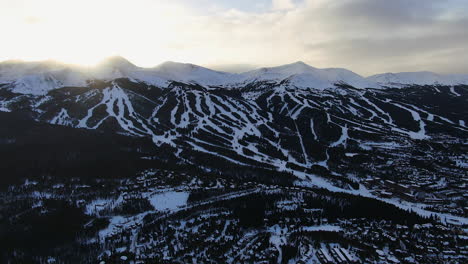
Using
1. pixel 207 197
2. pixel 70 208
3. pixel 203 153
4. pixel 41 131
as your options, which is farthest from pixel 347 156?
pixel 41 131

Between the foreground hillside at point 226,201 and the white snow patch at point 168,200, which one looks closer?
the foreground hillside at point 226,201

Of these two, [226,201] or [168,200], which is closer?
[226,201]

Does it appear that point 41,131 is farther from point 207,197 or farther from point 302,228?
point 302,228

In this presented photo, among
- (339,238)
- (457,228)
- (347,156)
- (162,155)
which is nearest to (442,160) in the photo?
(347,156)

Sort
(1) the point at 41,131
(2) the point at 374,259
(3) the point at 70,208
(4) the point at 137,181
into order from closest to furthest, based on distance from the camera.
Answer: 1. (2) the point at 374,259
2. (3) the point at 70,208
3. (4) the point at 137,181
4. (1) the point at 41,131

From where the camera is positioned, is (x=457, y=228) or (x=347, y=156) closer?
(x=457, y=228)

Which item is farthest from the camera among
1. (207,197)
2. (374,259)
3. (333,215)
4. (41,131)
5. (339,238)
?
(41,131)

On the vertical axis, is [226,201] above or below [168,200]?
above

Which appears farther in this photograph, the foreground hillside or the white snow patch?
the white snow patch

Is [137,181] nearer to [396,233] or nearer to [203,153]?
[203,153]
